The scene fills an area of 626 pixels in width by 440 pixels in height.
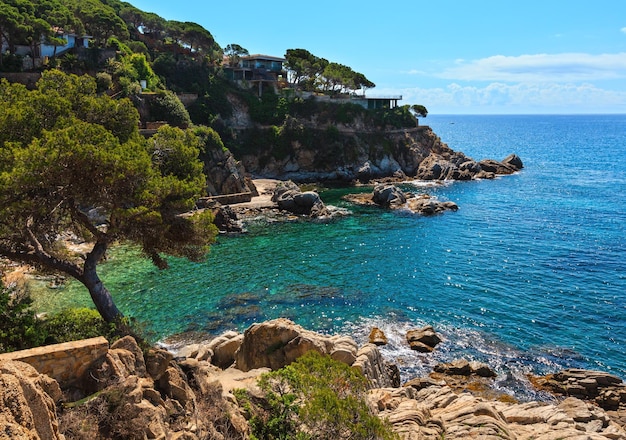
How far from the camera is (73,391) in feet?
38.8

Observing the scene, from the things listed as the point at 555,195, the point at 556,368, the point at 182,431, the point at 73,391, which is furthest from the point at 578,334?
the point at 555,195

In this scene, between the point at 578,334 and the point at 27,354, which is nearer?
the point at 27,354

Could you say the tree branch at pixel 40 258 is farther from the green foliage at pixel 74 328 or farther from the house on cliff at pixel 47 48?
the house on cliff at pixel 47 48

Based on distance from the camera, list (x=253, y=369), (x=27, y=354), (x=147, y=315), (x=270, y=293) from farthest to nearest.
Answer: (x=270, y=293), (x=147, y=315), (x=253, y=369), (x=27, y=354)

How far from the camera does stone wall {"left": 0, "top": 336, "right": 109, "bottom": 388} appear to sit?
1125 cm

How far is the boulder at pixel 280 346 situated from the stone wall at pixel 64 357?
11.4 meters

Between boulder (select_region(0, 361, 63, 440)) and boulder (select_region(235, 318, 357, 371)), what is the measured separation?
1335 cm

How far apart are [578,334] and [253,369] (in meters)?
21.8

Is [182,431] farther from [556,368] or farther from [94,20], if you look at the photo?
[94,20]

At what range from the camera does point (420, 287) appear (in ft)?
125

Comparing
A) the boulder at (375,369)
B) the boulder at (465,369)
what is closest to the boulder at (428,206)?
the boulder at (465,369)

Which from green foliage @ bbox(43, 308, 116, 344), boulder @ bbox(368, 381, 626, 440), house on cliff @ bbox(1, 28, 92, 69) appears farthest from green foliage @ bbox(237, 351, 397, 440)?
house on cliff @ bbox(1, 28, 92, 69)

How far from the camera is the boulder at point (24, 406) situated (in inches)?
Answer: 328

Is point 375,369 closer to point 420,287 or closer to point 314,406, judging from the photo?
point 314,406
